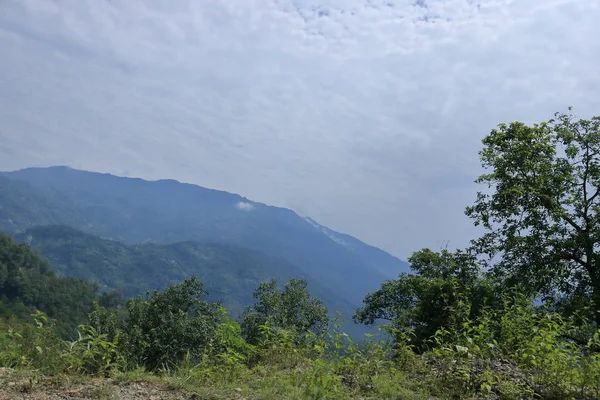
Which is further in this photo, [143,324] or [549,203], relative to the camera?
[143,324]

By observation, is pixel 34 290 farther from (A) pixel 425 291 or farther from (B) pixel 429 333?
(B) pixel 429 333

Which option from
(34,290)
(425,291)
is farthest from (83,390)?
(34,290)

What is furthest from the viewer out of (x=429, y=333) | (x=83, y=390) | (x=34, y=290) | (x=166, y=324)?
(x=34, y=290)

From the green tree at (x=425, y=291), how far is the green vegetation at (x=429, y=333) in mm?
80

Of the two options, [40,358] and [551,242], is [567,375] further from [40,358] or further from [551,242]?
[551,242]

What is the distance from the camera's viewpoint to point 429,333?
10984 millimetres

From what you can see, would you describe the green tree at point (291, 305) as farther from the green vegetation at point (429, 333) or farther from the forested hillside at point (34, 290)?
the forested hillside at point (34, 290)

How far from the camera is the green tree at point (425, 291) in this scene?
45.2ft

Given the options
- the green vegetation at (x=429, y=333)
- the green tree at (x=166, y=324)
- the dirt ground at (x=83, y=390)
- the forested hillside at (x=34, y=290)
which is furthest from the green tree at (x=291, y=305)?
the forested hillside at (x=34, y=290)

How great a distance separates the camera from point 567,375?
4879mm

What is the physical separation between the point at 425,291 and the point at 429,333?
6.35m

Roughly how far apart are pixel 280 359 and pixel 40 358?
3.03 metres

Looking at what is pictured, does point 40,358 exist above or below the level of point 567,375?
below

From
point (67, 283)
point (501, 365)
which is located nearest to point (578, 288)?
point (501, 365)
